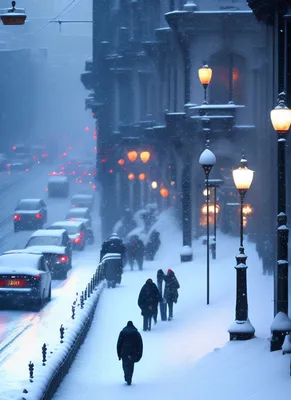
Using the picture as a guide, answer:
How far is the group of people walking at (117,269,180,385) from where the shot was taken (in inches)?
789

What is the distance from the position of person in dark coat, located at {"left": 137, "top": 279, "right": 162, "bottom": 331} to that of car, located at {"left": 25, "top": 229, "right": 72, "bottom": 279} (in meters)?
11.3


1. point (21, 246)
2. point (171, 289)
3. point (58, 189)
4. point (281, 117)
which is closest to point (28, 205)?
point (21, 246)

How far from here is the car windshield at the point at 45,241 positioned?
137 feet

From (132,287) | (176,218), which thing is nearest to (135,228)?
(176,218)

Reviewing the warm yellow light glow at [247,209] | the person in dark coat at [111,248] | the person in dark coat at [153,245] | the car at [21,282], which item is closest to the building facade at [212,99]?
the warm yellow light glow at [247,209]

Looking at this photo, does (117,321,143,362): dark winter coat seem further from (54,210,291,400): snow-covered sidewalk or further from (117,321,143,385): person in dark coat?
(54,210,291,400): snow-covered sidewalk

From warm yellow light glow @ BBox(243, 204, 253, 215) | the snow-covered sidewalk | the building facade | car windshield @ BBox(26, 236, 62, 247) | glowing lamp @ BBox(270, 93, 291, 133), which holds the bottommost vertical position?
the snow-covered sidewalk

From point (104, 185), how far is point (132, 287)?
1424 inches

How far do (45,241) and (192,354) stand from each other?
19908 millimetres

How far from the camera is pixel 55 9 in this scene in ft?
584

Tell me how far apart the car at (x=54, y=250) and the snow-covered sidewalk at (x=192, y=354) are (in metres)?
3.07

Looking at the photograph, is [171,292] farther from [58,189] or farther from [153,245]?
[58,189]

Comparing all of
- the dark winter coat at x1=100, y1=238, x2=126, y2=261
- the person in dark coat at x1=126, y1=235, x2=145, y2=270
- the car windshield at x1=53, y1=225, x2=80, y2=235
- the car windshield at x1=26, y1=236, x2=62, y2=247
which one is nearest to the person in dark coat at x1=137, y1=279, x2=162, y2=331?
the dark winter coat at x1=100, y1=238, x2=126, y2=261

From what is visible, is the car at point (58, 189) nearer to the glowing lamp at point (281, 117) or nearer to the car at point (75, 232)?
the car at point (75, 232)
